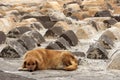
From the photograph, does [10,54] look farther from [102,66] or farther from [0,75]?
[0,75]

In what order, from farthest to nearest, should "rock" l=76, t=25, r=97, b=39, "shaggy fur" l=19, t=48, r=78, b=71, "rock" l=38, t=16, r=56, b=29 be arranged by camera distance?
1. "rock" l=38, t=16, r=56, b=29
2. "rock" l=76, t=25, r=97, b=39
3. "shaggy fur" l=19, t=48, r=78, b=71

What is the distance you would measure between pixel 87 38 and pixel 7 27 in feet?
15.8

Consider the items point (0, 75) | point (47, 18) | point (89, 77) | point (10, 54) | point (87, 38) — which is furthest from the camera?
point (47, 18)

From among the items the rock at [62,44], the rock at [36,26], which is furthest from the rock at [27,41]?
the rock at [36,26]

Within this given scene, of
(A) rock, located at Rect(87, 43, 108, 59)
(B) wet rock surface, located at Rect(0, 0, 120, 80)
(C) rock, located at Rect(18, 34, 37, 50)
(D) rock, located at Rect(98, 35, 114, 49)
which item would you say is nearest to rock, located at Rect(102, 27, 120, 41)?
(B) wet rock surface, located at Rect(0, 0, 120, 80)

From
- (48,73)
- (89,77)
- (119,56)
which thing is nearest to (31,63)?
(48,73)

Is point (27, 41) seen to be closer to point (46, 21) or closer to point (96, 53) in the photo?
point (96, 53)

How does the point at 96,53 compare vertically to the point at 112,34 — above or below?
below

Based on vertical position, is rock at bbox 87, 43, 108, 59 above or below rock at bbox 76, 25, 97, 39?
below

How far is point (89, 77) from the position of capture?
1174cm

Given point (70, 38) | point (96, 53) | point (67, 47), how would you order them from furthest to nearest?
point (70, 38) < point (67, 47) < point (96, 53)

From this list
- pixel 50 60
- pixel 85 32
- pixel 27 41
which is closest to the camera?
pixel 50 60

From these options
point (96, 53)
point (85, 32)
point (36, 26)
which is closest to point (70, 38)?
point (85, 32)

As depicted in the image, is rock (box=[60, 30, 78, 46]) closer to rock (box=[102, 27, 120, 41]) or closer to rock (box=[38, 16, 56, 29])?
rock (box=[102, 27, 120, 41])
